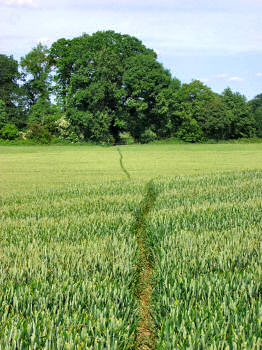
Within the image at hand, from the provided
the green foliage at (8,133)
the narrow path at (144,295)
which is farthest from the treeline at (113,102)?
the narrow path at (144,295)

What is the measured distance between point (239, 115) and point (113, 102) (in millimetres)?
28231

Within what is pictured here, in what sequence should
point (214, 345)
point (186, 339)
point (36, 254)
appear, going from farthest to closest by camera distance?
point (36, 254) < point (186, 339) < point (214, 345)

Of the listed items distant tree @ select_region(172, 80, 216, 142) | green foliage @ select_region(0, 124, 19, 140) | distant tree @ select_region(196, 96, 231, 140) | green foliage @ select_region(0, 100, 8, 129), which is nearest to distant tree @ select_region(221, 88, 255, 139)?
distant tree @ select_region(196, 96, 231, 140)

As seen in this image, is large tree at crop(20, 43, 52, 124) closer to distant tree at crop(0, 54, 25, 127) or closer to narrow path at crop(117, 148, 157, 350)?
distant tree at crop(0, 54, 25, 127)

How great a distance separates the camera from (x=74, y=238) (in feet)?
19.2

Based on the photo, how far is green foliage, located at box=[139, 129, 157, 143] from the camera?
59188 millimetres

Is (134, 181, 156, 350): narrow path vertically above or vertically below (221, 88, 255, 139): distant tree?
below

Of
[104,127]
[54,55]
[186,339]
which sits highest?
[54,55]

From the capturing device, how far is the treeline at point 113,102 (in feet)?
180

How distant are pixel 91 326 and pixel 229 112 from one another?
69.9 m

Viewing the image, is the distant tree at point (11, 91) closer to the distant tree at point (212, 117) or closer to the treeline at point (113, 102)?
the treeline at point (113, 102)

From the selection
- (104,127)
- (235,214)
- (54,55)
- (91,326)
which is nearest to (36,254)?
(91,326)

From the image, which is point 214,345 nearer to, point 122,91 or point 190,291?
point 190,291

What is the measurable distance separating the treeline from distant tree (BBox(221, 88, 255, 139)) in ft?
2.53
